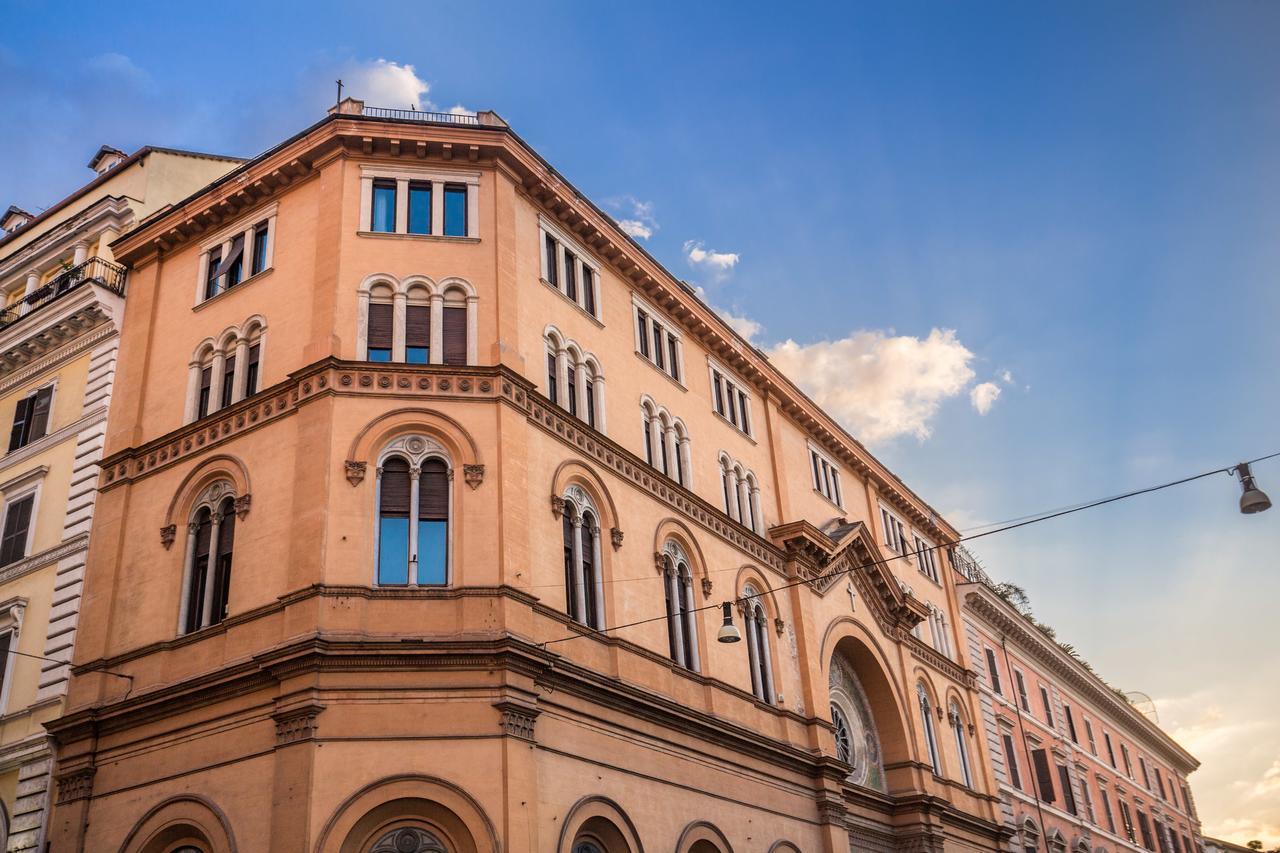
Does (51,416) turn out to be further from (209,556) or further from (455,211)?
(455,211)

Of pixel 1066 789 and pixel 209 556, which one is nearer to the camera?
pixel 209 556

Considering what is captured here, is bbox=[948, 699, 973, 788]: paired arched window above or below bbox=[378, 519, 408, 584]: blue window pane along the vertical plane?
above

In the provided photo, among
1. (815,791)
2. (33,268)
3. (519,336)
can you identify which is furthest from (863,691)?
(33,268)

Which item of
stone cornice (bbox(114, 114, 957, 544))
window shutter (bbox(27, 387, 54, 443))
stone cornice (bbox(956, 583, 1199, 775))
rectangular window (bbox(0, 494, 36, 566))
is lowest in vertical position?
rectangular window (bbox(0, 494, 36, 566))

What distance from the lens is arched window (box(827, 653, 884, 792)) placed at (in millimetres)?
37062

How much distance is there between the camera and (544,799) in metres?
22.4

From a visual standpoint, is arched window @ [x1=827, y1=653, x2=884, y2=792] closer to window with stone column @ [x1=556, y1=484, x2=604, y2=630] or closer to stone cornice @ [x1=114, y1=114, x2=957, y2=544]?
stone cornice @ [x1=114, y1=114, x2=957, y2=544]

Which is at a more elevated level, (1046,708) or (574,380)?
(574,380)

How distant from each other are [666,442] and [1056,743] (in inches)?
1254

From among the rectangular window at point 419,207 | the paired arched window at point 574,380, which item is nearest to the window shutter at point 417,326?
the rectangular window at point 419,207

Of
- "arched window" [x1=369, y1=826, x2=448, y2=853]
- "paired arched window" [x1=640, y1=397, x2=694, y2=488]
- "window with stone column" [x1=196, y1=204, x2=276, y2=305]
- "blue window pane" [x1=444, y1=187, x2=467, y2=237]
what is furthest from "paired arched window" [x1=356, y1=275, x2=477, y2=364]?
"arched window" [x1=369, y1=826, x2=448, y2=853]

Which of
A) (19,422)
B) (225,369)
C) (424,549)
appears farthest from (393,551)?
(19,422)

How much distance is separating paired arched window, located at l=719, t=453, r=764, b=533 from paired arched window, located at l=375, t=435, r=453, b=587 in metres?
11.5

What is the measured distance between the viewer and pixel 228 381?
90.4ft
